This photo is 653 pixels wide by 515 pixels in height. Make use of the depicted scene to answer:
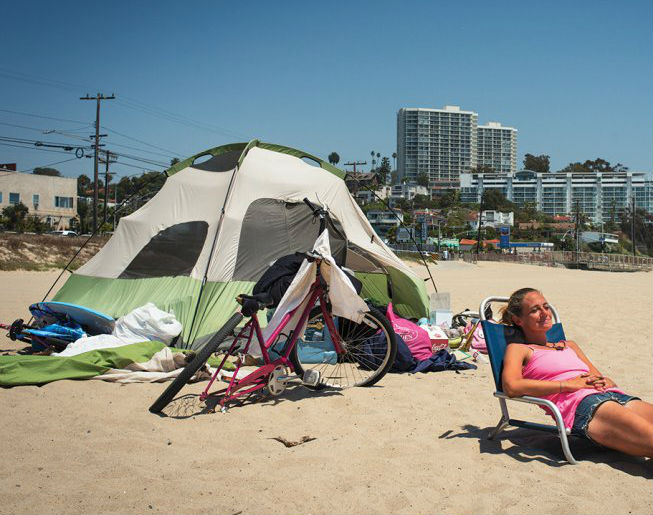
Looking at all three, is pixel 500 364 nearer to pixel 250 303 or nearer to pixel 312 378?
pixel 312 378

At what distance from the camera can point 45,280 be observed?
662 inches

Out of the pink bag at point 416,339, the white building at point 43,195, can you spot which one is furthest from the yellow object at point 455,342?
the white building at point 43,195

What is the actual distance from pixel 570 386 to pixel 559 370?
0.16 meters

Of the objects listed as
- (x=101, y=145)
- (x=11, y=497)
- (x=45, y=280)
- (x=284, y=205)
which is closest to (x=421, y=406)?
(x=11, y=497)

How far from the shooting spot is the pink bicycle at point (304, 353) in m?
4.59

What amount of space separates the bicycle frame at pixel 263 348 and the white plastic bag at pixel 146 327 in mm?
1601

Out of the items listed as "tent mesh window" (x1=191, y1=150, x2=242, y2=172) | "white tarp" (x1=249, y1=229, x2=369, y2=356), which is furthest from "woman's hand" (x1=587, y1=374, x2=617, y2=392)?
"tent mesh window" (x1=191, y1=150, x2=242, y2=172)

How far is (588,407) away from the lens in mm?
3463

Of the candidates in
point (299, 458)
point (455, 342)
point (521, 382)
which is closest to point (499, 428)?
point (521, 382)

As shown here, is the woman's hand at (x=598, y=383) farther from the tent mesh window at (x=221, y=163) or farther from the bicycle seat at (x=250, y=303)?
the tent mesh window at (x=221, y=163)

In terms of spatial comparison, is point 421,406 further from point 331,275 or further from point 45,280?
point 45,280

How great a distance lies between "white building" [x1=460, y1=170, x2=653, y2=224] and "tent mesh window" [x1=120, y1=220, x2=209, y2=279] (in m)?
173

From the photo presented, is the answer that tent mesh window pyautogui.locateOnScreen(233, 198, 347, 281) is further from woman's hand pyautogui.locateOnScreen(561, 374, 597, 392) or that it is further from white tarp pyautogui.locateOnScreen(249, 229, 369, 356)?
woman's hand pyautogui.locateOnScreen(561, 374, 597, 392)

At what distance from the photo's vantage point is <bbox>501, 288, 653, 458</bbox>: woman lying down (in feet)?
10.9
